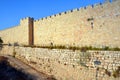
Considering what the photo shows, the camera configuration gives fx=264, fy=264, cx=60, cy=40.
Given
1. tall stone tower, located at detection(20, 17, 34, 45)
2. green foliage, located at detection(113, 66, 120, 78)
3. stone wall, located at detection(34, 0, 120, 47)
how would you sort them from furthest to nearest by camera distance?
tall stone tower, located at detection(20, 17, 34, 45) < stone wall, located at detection(34, 0, 120, 47) < green foliage, located at detection(113, 66, 120, 78)

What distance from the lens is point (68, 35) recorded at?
80.9 ft

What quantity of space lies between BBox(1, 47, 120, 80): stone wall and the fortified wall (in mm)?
4508

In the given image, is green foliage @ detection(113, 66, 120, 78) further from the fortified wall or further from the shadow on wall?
the fortified wall

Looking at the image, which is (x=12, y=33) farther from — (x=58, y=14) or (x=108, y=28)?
(x=108, y=28)

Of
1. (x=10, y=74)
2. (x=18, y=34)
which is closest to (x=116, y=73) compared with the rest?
(x=10, y=74)

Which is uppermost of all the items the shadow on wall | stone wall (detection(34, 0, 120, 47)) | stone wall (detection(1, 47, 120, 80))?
stone wall (detection(34, 0, 120, 47))

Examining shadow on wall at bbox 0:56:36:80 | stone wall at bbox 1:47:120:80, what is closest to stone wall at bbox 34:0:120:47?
stone wall at bbox 1:47:120:80

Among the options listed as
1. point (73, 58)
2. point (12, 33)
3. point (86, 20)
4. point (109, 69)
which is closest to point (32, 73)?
point (73, 58)

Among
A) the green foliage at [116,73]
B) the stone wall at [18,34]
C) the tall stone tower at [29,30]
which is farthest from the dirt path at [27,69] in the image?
the stone wall at [18,34]

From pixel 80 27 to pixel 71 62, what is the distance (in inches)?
331

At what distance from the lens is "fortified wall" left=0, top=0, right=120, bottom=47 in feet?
65.5

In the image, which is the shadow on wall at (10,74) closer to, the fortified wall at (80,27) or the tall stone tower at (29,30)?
the fortified wall at (80,27)

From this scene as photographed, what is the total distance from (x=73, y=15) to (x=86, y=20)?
2082 millimetres

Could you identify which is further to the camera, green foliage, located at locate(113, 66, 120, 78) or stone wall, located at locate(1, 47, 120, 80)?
stone wall, located at locate(1, 47, 120, 80)
